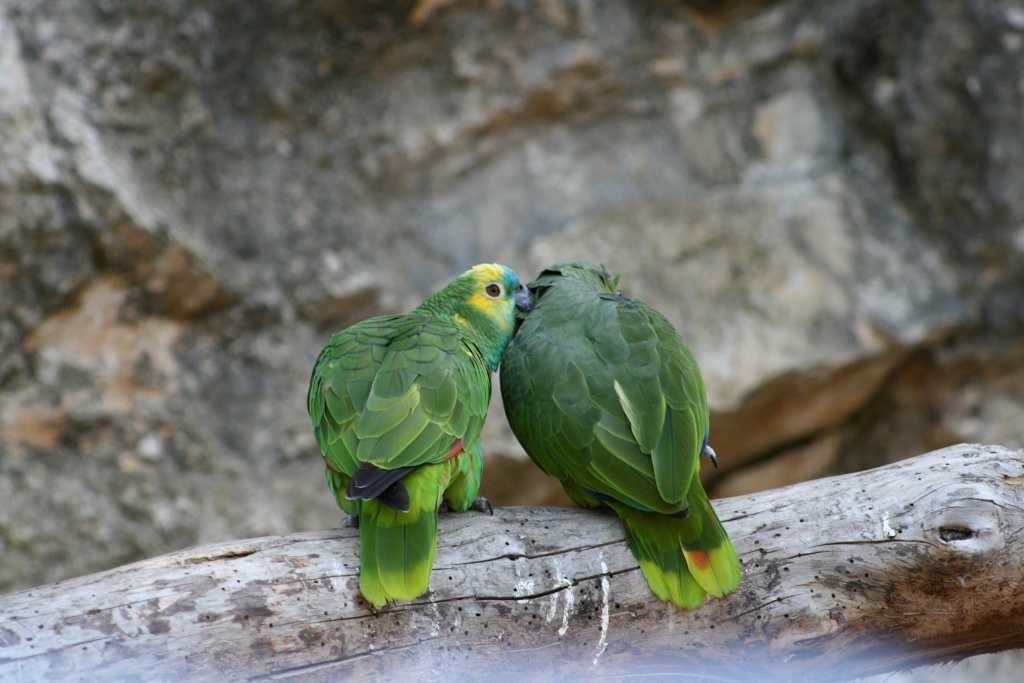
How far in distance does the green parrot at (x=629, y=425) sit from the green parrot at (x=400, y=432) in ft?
0.60

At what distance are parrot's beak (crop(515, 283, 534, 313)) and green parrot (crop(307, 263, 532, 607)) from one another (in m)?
0.27

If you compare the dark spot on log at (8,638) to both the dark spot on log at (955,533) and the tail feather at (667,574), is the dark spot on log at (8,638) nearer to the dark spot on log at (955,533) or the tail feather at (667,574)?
the tail feather at (667,574)

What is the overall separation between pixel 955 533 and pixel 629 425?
814 mm

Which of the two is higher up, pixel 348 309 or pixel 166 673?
pixel 348 309

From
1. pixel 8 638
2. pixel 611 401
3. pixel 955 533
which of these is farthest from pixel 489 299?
pixel 8 638

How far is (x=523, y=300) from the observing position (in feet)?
9.89

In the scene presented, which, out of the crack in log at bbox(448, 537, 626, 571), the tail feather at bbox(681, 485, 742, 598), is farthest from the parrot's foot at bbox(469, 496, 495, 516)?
the tail feather at bbox(681, 485, 742, 598)

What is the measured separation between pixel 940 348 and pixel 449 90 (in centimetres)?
264

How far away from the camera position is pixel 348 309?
4.36 m

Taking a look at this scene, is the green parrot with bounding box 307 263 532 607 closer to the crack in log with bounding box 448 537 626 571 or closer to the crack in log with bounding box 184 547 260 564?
the crack in log with bounding box 448 537 626 571

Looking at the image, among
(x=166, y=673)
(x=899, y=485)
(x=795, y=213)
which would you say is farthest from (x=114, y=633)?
(x=795, y=213)

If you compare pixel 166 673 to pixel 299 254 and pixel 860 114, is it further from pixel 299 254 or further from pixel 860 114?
pixel 860 114

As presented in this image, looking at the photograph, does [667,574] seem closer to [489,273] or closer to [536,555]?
[536,555]

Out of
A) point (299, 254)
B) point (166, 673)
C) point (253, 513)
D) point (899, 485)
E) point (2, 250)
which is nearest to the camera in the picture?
point (166, 673)
